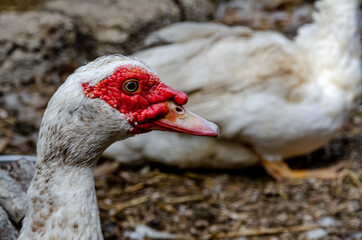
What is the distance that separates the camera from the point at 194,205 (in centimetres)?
304

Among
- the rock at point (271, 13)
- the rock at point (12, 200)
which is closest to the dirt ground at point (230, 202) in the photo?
the rock at point (12, 200)

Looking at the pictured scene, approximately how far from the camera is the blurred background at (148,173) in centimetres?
285

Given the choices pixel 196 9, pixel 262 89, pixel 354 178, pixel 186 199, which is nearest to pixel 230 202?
pixel 186 199

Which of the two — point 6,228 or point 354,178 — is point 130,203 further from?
point 354,178

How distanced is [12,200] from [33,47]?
1.86 meters

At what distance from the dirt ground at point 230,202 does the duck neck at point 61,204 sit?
1.13 metres

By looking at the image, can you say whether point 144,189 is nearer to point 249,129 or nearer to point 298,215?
point 249,129

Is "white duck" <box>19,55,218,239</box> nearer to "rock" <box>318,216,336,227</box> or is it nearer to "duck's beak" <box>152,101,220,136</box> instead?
"duck's beak" <box>152,101,220,136</box>

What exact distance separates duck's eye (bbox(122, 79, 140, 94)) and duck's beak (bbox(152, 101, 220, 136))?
0.41 feet

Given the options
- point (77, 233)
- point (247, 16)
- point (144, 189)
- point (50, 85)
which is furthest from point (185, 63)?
point (247, 16)

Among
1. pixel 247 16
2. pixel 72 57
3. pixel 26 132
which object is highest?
pixel 247 16

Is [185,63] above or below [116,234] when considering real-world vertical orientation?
above

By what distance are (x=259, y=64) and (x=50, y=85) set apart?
1.55m

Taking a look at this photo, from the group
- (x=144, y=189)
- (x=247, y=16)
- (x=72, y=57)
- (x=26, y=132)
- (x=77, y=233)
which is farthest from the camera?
(x=247, y=16)
